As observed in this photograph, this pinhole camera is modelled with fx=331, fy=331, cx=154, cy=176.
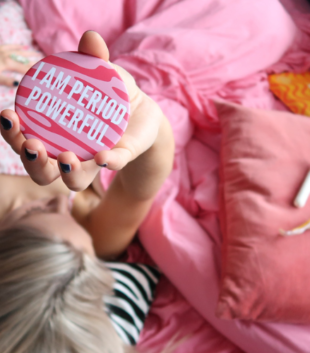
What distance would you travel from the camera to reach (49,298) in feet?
2.03

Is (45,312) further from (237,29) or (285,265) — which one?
(237,29)

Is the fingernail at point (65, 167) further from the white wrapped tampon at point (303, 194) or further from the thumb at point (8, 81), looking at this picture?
the thumb at point (8, 81)

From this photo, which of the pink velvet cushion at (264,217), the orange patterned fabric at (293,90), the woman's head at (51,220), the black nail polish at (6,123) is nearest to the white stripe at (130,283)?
the woman's head at (51,220)

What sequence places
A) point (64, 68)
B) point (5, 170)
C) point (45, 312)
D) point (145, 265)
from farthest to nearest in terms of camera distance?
point (145, 265)
point (5, 170)
point (45, 312)
point (64, 68)

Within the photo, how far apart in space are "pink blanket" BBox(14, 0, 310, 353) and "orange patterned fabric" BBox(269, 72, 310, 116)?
27 mm

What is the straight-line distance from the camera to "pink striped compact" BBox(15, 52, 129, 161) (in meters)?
0.45

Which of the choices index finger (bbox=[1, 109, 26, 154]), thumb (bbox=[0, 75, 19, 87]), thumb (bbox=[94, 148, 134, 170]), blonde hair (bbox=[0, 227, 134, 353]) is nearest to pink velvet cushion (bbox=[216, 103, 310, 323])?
blonde hair (bbox=[0, 227, 134, 353])

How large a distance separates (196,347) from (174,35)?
86 cm

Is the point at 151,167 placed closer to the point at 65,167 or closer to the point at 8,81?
the point at 65,167

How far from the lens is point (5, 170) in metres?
0.83

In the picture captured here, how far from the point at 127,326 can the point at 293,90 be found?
0.85m

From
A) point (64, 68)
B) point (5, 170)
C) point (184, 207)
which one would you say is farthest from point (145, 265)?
point (64, 68)

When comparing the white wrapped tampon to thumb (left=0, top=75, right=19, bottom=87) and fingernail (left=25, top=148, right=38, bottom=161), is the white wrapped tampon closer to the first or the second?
fingernail (left=25, top=148, right=38, bottom=161)

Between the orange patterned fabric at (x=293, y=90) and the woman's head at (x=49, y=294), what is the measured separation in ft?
2.44
